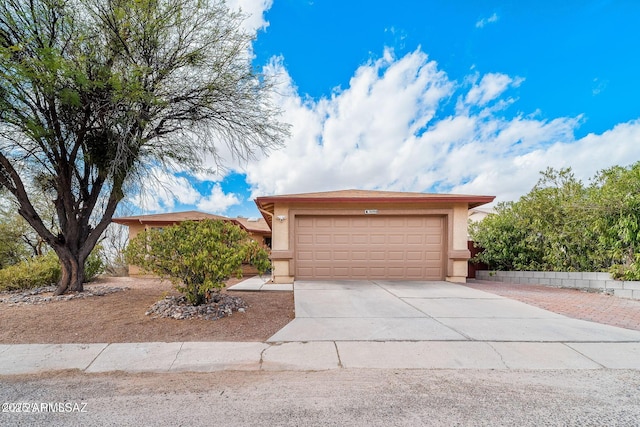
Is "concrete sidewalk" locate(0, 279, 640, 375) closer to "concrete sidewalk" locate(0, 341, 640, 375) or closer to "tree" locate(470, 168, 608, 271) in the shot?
"concrete sidewalk" locate(0, 341, 640, 375)

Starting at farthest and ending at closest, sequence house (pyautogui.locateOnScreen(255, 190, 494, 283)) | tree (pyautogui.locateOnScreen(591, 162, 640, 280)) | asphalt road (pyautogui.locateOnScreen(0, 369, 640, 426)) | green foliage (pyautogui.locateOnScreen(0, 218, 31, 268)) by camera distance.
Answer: green foliage (pyautogui.locateOnScreen(0, 218, 31, 268)), house (pyautogui.locateOnScreen(255, 190, 494, 283)), tree (pyautogui.locateOnScreen(591, 162, 640, 280)), asphalt road (pyautogui.locateOnScreen(0, 369, 640, 426))

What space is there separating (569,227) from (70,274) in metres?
13.8

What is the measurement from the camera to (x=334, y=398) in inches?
100

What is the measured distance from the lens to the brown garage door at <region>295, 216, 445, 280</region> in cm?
938

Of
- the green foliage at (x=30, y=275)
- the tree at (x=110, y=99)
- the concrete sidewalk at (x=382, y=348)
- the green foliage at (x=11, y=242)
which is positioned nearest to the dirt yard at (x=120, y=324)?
the concrete sidewalk at (x=382, y=348)

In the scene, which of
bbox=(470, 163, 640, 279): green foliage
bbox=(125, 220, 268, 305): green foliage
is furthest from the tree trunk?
bbox=(470, 163, 640, 279): green foliage

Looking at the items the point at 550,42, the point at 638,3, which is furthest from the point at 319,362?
the point at 550,42

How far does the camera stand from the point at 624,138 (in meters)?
10.5

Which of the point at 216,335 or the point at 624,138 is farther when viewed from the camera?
the point at 624,138

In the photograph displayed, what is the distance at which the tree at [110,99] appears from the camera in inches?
225

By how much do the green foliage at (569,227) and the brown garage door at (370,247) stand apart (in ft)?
10.0

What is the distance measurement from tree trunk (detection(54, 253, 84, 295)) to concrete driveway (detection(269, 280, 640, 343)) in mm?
5456

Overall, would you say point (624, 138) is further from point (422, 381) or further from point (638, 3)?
point (422, 381)

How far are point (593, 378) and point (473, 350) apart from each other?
1097 mm
